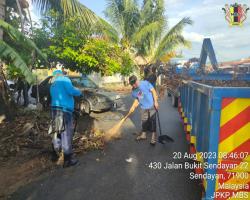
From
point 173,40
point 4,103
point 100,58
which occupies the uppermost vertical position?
point 173,40

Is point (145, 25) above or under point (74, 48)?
above

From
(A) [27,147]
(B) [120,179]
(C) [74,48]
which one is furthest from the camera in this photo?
(C) [74,48]

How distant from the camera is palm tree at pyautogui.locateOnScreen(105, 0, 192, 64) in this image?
17969 millimetres

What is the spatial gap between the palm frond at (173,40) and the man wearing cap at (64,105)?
15019 millimetres

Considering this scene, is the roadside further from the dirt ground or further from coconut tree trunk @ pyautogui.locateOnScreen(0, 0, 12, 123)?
coconut tree trunk @ pyautogui.locateOnScreen(0, 0, 12, 123)

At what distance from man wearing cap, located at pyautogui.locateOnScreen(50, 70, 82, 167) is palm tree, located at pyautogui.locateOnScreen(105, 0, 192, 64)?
1391 cm

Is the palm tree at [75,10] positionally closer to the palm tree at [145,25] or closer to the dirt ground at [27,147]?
the dirt ground at [27,147]

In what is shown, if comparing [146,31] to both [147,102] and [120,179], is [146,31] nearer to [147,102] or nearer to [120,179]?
[147,102]

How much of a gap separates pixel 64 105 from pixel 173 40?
15.4 metres

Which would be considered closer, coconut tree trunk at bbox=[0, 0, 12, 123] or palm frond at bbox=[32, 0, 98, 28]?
coconut tree trunk at bbox=[0, 0, 12, 123]

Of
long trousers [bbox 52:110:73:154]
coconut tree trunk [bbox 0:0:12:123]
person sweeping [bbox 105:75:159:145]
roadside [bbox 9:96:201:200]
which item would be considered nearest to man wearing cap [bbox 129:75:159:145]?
person sweeping [bbox 105:75:159:145]

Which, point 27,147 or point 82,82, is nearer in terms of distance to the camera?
point 27,147

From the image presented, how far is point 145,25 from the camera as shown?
1858 cm

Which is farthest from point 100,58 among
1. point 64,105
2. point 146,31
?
point 146,31
